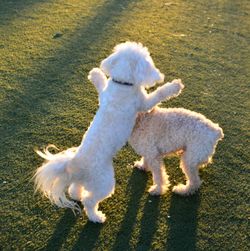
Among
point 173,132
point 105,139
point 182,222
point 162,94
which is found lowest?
point 182,222

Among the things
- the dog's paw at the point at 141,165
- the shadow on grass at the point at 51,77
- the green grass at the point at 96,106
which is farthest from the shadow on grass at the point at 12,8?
the dog's paw at the point at 141,165

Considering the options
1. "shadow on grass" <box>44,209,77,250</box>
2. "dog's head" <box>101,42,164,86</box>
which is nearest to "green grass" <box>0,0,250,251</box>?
"shadow on grass" <box>44,209,77,250</box>

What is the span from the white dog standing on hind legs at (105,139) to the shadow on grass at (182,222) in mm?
547

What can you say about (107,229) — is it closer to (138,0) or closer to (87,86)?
(87,86)

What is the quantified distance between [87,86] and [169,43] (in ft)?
4.83

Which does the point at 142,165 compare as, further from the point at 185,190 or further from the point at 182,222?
the point at 182,222

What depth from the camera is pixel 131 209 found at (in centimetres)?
322

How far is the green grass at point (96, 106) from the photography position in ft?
9.93

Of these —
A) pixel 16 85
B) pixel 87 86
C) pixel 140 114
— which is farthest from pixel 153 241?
pixel 16 85

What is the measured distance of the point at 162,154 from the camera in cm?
326

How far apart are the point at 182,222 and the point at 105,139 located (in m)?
0.85

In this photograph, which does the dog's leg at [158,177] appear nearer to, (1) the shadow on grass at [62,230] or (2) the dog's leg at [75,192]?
(2) the dog's leg at [75,192]

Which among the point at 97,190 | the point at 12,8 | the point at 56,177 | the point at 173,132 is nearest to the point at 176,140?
the point at 173,132

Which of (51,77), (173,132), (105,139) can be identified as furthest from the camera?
(51,77)
